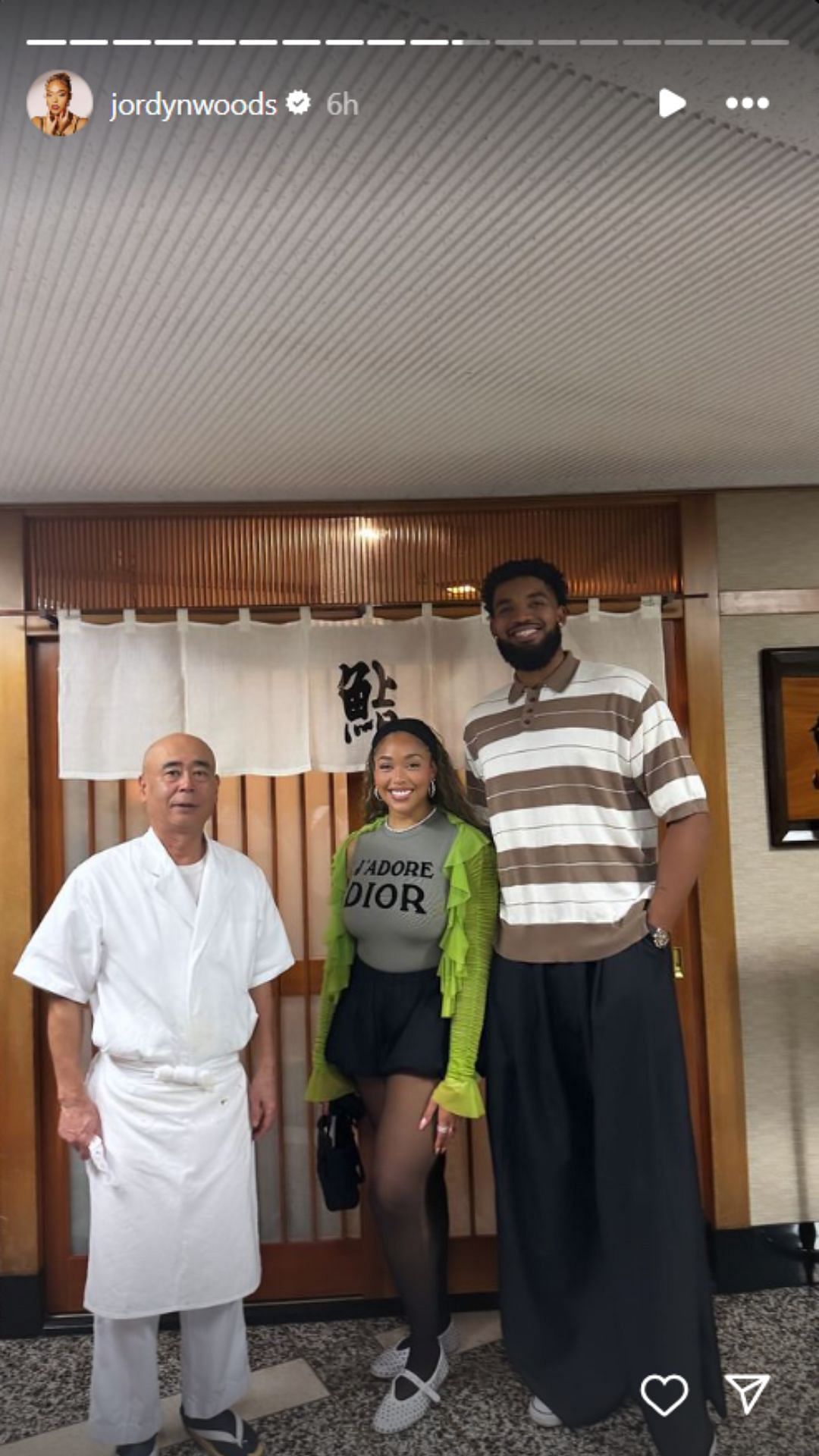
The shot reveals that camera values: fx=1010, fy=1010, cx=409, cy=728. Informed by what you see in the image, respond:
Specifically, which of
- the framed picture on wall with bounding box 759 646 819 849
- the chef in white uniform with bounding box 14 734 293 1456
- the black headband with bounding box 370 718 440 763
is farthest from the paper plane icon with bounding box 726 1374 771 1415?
the black headband with bounding box 370 718 440 763

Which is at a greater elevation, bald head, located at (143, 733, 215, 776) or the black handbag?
bald head, located at (143, 733, 215, 776)

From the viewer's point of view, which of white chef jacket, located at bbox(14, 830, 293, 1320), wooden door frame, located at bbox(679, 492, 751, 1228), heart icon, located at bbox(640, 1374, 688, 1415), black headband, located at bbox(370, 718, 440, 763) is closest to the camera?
heart icon, located at bbox(640, 1374, 688, 1415)

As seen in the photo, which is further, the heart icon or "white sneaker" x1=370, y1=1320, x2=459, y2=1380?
"white sneaker" x1=370, y1=1320, x2=459, y2=1380

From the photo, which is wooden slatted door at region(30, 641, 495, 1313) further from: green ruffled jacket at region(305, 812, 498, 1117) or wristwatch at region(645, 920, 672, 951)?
wristwatch at region(645, 920, 672, 951)

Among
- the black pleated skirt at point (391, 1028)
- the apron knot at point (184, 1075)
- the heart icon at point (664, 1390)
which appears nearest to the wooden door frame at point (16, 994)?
the apron knot at point (184, 1075)

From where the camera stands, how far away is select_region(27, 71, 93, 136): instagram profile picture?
928mm

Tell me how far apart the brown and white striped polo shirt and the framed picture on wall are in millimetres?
717

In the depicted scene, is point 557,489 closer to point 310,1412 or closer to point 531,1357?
point 531,1357

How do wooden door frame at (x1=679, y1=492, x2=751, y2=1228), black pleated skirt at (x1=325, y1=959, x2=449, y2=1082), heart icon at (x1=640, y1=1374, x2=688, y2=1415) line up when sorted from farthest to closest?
wooden door frame at (x1=679, y1=492, x2=751, y2=1228) → black pleated skirt at (x1=325, y1=959, x2=449, y2=1082) → heart icon at (x1=640, y1=1374, x2=688, y2=1415)

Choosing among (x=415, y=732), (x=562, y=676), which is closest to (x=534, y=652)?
(x=562, y=676)

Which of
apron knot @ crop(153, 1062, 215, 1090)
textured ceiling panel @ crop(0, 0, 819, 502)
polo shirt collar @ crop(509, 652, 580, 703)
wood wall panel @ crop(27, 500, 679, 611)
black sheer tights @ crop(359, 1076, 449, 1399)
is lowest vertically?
black sheer tights @ crop(359, 1076, 449, 1399)

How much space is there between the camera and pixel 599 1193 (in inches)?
85.7

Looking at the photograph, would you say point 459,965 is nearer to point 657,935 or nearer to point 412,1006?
point 412,1006

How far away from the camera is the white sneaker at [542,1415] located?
220 centimetres
